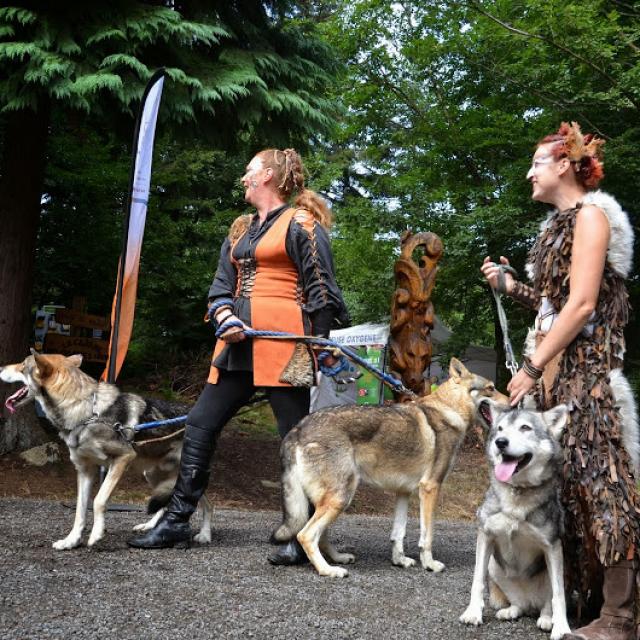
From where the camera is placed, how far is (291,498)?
449 centimetres

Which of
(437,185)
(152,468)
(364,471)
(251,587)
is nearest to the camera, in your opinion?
(251,587)

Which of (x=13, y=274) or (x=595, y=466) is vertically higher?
(x=13, y=274)

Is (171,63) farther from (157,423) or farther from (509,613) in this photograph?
(509,613)

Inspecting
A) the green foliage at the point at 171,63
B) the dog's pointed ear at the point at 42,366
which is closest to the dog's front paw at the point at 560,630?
the dog's pointed ear at the point at 42,366

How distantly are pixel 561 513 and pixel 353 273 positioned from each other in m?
12.4

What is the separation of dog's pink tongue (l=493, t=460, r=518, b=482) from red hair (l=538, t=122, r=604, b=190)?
142 centimetres

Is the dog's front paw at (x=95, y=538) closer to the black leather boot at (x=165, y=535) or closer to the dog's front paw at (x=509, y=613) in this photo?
the black leather boot at (x=165, y=535)

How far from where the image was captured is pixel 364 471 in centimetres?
479

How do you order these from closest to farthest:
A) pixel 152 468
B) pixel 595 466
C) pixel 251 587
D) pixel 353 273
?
1. pixel 595 466
2. pixel 251 587
3. pixel 152 468
4. pixel 353 273

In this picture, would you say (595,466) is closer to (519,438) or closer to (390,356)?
(519,438)

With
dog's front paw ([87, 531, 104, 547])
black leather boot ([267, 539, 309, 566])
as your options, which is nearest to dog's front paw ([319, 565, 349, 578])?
black leather boot ([267, 539, 309, 566])

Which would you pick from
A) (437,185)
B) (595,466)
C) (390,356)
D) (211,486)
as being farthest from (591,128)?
(595,466)

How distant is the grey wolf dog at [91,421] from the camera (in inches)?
196

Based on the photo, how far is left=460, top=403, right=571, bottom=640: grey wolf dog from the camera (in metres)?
3.29
